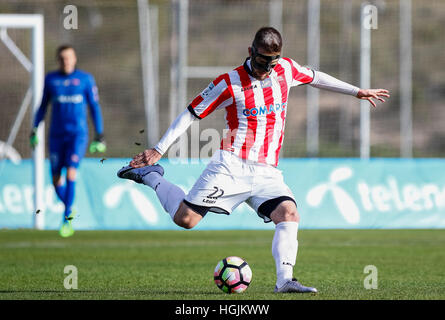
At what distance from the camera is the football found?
23.3 feet

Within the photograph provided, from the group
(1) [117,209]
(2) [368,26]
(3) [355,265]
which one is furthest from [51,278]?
(2) [368,26]

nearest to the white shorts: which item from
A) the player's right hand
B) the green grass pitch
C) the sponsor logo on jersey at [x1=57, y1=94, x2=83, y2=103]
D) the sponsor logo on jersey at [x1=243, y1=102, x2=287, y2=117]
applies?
the sponsor logo on jersey at [x1=243, y1=102, x2=287, y2=117]

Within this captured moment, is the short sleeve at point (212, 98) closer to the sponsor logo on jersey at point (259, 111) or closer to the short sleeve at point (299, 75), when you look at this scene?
the sponsor logo on jersey at point (259, 111)

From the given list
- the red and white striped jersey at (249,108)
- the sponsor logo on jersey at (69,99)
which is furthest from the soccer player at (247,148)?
the sponsor logo on jersey at (69,99)

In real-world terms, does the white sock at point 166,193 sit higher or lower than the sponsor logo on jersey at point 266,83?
lower

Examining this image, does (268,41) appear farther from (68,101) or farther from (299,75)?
(68,101)

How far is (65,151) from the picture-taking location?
502 inches

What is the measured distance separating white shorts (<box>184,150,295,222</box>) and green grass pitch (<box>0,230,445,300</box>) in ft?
2.49

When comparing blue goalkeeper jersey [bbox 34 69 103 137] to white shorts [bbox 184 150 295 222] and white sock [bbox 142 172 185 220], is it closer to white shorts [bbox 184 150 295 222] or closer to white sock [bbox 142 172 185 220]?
white sock [bbox 142 172 185 220]

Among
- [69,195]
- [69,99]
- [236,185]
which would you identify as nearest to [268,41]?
[236,185]

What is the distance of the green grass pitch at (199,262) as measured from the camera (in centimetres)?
728

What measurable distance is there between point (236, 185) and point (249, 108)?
650 millimetres

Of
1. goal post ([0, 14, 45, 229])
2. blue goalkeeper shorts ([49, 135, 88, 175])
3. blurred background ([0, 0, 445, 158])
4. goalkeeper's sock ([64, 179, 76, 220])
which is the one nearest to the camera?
goalkeeper's sock ([64, 179, 76, 220])
